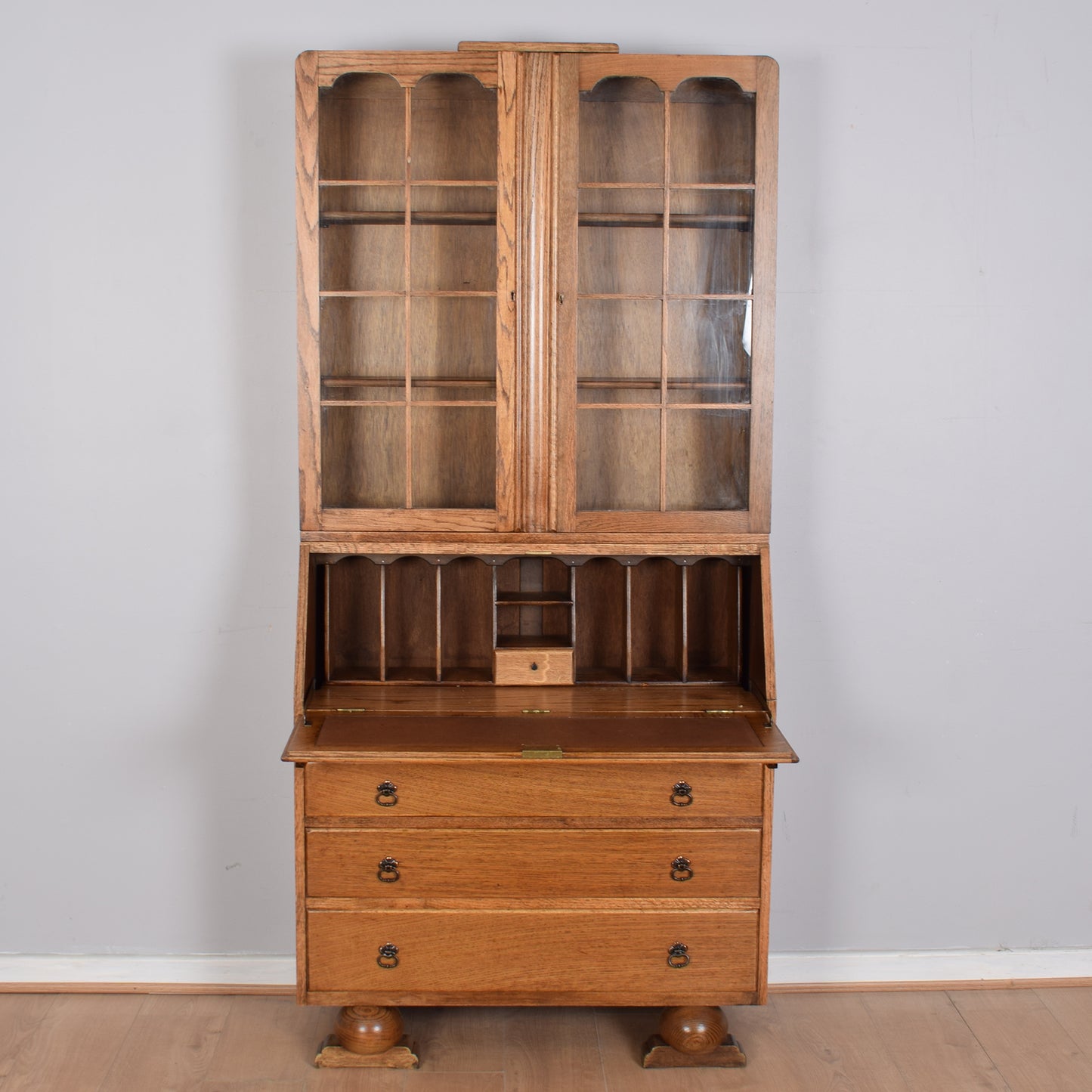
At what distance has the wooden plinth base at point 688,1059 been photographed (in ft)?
7.21

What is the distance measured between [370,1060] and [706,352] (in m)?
1.57

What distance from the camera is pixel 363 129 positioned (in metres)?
2.17

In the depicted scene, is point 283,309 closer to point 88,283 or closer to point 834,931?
point 88,283

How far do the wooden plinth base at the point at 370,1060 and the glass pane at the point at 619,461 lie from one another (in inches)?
45.2

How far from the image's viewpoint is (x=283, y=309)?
2.37m

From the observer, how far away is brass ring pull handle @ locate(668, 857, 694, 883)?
Result: 2090mm

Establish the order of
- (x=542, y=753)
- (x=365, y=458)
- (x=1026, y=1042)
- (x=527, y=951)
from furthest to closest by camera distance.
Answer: (x=1026, y=1042) < (x=365, y=458) < (x=527, y=951) < (x=542, y=753)

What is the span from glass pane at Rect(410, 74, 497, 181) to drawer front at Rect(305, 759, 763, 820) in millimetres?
1153

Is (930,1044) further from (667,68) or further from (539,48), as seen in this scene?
(539,48)

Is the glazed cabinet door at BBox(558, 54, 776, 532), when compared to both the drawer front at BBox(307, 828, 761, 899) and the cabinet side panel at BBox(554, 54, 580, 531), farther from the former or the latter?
the drawer front at BBox(307, 828, 761, 899)

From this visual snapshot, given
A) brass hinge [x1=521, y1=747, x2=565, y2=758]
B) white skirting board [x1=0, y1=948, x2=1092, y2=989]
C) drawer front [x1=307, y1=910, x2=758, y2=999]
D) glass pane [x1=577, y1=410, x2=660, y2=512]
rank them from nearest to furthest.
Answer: brass hinge [x1=521, y1=747, x2=565, y2=758] → drawer front [x1=307, y1=910, x2=758, y2=999] → glass pane [x1=577, y1=410, x2=660, y2=512] → white skirting board [x1=0, y1=948, x2=1092, y2=989]

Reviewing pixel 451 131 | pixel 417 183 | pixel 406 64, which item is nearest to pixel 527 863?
→ pixel 417 183

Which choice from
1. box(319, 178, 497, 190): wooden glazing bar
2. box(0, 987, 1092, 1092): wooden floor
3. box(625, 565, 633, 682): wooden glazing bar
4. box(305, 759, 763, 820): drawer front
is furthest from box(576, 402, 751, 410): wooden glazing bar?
box(0, 987, 1092, 1092): wooden floor

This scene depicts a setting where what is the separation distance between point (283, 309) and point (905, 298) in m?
1.35
